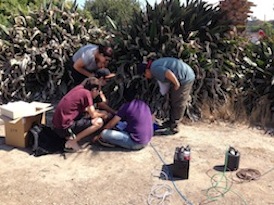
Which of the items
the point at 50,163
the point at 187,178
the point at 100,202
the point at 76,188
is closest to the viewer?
the point at 100,202

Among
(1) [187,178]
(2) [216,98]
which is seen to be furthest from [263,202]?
(2) [216,98]

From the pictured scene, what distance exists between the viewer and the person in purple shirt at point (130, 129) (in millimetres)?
5098

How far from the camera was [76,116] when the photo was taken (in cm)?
512

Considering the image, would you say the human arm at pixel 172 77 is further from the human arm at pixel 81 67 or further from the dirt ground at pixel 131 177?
the human arm at pixel 81 67

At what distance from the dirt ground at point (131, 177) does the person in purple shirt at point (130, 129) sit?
0.43 ft

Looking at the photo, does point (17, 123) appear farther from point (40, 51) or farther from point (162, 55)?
point (162, 55)

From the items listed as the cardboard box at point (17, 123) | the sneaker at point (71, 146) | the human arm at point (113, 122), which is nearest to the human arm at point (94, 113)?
the human arm at point (113, 122)

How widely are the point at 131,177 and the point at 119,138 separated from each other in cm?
79

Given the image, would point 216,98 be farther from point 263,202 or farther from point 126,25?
point 263,202

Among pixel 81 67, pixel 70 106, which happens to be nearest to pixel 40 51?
pixel 81 67

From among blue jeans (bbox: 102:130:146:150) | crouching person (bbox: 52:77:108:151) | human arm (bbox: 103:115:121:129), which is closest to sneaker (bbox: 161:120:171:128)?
blue jeans (bbox: 102:130:146:150)

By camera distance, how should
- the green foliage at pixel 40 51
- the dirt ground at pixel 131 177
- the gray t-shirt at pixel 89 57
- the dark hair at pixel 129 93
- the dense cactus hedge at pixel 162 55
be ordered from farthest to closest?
the green foliage at pixel 40 51 → the dense cactus hedge at pixel 162 55 → the gray t-shirt at pixel 89 57 → the dark hair at pixel 129 93 → the dirt ground at pixel 131 177

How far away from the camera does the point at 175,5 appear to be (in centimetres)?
703

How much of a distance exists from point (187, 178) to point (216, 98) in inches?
103
